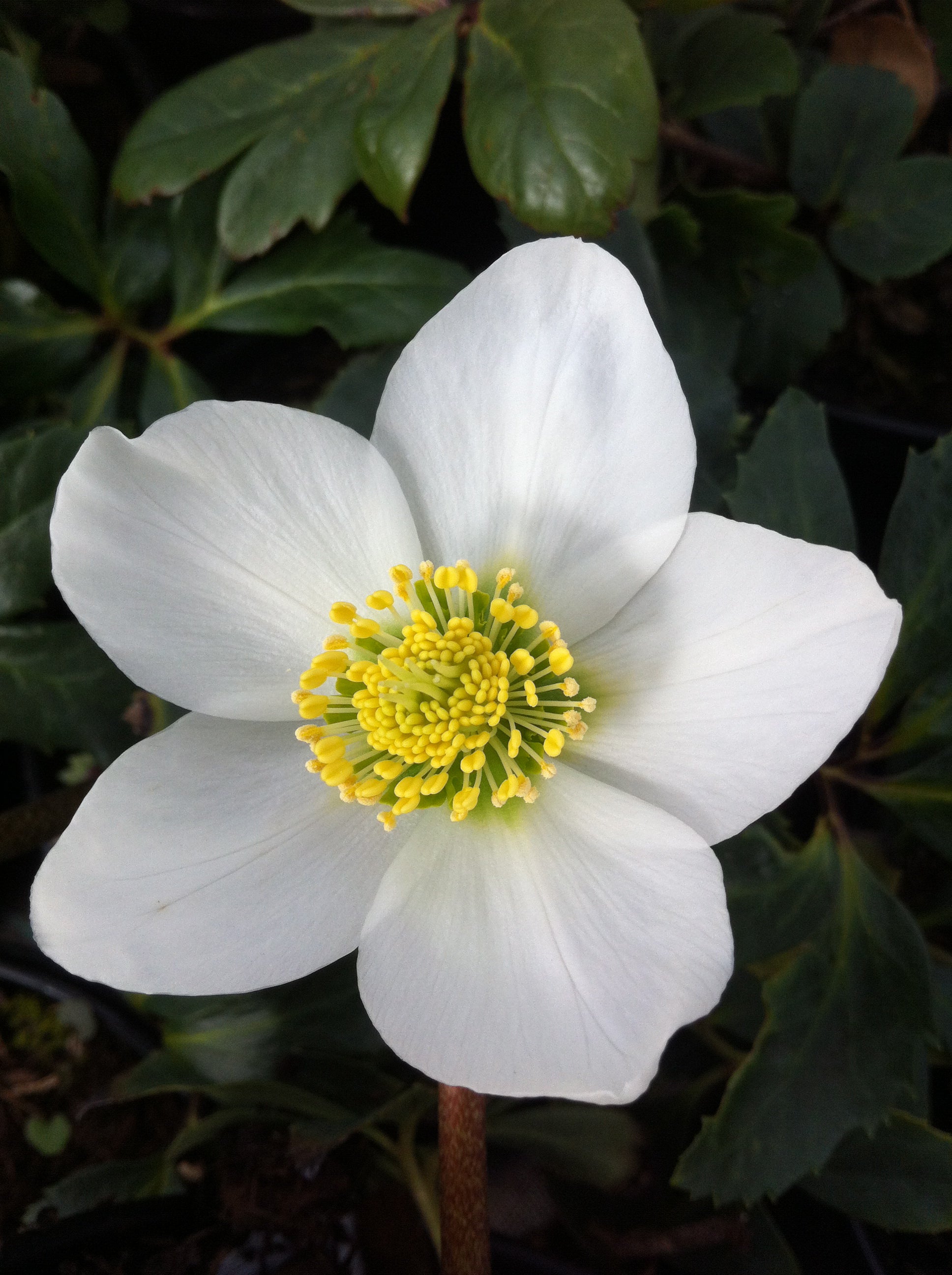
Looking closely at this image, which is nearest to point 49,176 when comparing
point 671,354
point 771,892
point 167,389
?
point 167,389

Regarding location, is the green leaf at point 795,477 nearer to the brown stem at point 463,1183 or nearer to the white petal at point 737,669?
the white petal at point 737,669

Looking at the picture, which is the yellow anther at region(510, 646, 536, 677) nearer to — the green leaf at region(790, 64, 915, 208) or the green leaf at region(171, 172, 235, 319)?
the green leaf at region(171, 172, 235, 319)

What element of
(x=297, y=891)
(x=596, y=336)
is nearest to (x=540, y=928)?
(x=297, y=891)

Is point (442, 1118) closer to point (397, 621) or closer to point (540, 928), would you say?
point (540, 928)

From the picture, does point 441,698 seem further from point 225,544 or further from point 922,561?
point 922,561

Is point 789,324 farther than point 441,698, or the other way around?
point 789,324

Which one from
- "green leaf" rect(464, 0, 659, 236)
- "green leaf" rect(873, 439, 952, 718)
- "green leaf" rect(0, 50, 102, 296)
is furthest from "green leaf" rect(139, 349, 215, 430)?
"green leaf" rect(873, 439, 952, 718)

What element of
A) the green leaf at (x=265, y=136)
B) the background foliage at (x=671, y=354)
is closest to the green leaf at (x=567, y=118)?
the background foliage at (x=671, y=354)
